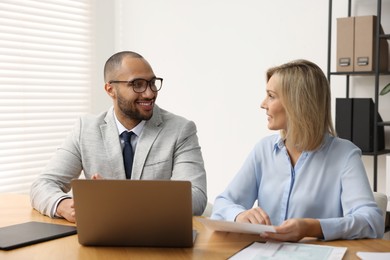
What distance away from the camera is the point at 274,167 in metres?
2.32

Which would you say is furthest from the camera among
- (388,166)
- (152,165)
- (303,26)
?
(303,26)

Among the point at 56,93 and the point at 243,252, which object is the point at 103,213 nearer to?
the point at 243,252

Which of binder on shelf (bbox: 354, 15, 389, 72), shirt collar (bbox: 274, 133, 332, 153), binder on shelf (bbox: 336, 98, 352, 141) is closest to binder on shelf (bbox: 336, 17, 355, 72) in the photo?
binder on shelf (bbox: 354, 15, 389, 72)

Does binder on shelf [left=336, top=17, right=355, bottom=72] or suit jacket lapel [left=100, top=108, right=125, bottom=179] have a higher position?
binder on shelf [left=336, top=17, right=355, bottom=72]

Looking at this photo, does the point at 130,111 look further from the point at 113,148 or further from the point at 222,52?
the point at 222,52

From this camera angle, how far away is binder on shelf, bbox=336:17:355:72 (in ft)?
12.4

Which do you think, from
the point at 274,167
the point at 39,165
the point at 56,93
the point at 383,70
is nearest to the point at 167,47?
the point at 56,93

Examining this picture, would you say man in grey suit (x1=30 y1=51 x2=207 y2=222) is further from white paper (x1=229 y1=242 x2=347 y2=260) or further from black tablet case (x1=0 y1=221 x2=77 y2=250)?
white paper (x1=229 y1=242 x2=347 y2=260)

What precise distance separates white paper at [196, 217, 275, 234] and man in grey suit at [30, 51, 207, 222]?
0.66 metres

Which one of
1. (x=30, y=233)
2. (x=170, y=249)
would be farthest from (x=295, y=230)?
(x=30, y=233)

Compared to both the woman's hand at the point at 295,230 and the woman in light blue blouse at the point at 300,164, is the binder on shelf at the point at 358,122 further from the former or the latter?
the woman's hand at the point at 295,230

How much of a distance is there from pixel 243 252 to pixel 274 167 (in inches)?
25.9

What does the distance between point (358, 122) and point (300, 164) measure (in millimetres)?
1634

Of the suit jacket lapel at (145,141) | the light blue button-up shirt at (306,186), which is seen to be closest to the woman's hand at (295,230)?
the light blue button-up shirt at (306,186)
